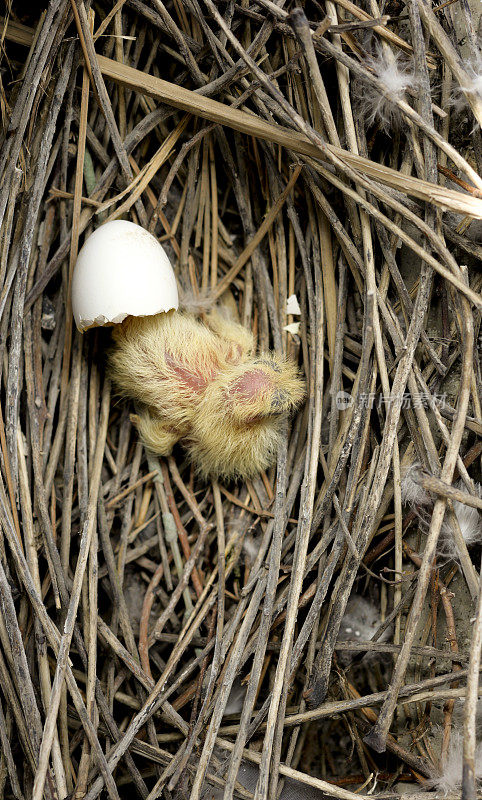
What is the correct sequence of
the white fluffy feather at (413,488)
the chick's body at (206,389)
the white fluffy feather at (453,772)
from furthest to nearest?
1. the chick's body at (206,389)
2. the white fluffy feather at (413,488)
3. the white fluffy feather at (453,772)

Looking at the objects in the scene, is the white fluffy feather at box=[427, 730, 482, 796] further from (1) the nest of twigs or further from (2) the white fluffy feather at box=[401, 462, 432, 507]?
(2) the white fluffy feather at box=[401, 462, 432, 507]

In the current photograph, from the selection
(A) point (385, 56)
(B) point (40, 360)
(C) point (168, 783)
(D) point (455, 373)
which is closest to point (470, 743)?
(C) point (168, 783)

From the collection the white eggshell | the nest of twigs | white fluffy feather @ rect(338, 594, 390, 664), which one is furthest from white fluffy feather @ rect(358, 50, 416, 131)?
white fluffy feather @ rect(338, 594, 390, 664)

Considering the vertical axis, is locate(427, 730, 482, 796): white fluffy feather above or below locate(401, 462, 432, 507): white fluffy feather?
below

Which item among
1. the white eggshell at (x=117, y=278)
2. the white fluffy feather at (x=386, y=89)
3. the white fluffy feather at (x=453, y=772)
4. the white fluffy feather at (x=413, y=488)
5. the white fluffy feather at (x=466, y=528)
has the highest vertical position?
the white fluffy feather at (x=386, y=89)

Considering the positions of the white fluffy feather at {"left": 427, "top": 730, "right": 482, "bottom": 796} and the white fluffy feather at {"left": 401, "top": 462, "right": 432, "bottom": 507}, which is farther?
the white fluffy feather at {"left": 401, "top": 462, "right": 432, "bottom": 507}

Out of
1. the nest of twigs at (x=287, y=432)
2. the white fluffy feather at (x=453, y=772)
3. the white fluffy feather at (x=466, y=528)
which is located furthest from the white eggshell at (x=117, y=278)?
the white fluffy feather at (x=453, y=772)

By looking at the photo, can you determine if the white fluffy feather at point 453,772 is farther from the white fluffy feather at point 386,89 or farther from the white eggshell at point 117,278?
the white fluffy feather at point 386,89

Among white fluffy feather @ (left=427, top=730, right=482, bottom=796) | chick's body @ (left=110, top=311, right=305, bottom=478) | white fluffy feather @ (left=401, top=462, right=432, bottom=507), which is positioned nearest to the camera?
white fluffy feather @ (left=427, top=730, right=482, bottom=796)
